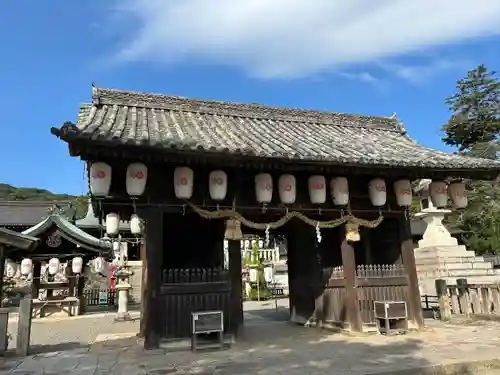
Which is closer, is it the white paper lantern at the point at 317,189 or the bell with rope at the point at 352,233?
the white paper lantern at the point at 317,189

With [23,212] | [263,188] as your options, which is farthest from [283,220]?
[23,212]

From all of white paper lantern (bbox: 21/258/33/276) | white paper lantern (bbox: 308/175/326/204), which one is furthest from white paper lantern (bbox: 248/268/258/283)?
white paper lantern (bbox: 308/175/326/204)

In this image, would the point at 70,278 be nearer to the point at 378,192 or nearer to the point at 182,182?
the point at 182,182

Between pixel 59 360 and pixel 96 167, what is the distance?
4.36 meters

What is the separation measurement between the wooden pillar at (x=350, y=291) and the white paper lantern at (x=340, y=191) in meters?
1.07

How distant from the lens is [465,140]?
40.4 meters

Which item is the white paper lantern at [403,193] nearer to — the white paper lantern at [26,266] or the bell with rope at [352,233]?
the bell with rope at [352,233]

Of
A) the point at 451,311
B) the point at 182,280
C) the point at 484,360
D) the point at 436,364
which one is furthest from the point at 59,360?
the point at 451,311

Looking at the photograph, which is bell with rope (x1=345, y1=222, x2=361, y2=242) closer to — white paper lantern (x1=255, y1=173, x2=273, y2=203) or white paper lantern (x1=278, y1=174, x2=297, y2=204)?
white paper lantern (x1=278, y1=174, x2=297, y2=204)

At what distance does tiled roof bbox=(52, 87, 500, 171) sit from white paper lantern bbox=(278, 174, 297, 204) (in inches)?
29.4

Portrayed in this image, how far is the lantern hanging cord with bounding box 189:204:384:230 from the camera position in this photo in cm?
983

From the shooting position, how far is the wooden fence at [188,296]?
30.3ft

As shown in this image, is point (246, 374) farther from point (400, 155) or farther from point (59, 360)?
point (400, 155)

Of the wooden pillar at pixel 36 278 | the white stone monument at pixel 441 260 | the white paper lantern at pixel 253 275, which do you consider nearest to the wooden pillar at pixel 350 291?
the white stone monument at pixel 441 260
